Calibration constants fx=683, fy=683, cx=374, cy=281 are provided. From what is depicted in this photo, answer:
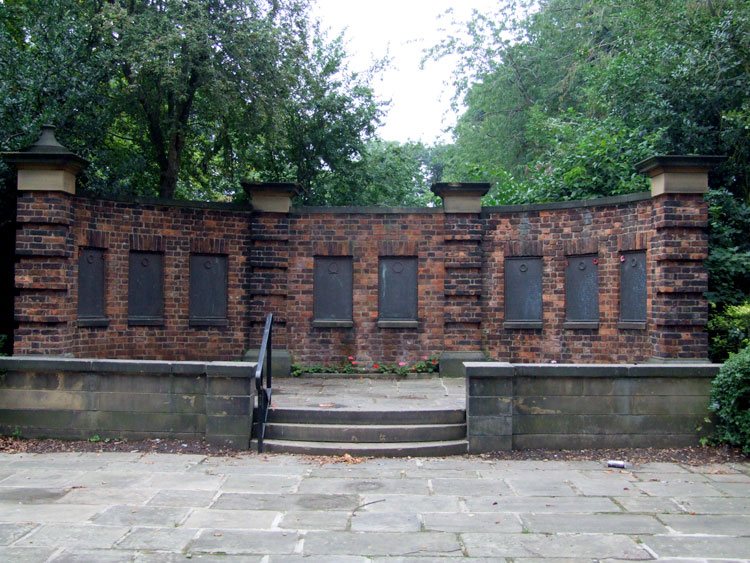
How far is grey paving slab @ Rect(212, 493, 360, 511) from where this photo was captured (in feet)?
18.6

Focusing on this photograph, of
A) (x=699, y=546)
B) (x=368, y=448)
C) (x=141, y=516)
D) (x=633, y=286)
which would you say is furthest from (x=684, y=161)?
(x=141, y=516)

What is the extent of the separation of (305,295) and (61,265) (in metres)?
4.03

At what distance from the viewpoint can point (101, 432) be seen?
7.84 meters

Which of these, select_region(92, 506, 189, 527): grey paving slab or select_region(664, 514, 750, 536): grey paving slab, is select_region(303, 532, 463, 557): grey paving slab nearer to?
select_region(92, 506, 189, 527): grey paving slab

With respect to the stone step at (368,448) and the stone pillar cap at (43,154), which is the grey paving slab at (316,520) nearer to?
the stone step at (368,448)

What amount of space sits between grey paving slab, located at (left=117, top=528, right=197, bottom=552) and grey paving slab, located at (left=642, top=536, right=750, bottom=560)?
10.8ft

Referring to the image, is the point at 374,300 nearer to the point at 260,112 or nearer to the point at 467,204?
the point at 467,204

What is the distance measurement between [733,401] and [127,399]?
6732 millimetres

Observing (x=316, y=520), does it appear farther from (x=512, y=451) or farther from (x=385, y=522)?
(x=512, y=451)

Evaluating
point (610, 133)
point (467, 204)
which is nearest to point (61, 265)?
point (467, 204)

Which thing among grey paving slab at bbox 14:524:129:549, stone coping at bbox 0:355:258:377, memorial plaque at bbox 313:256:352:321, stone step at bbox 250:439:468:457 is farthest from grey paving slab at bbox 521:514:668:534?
memorial plaque at bbox 313:256:352:321

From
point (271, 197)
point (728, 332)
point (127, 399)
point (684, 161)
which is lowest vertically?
point (127, 399)

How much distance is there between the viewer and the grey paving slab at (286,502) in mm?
5668

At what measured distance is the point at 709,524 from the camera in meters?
5.24
